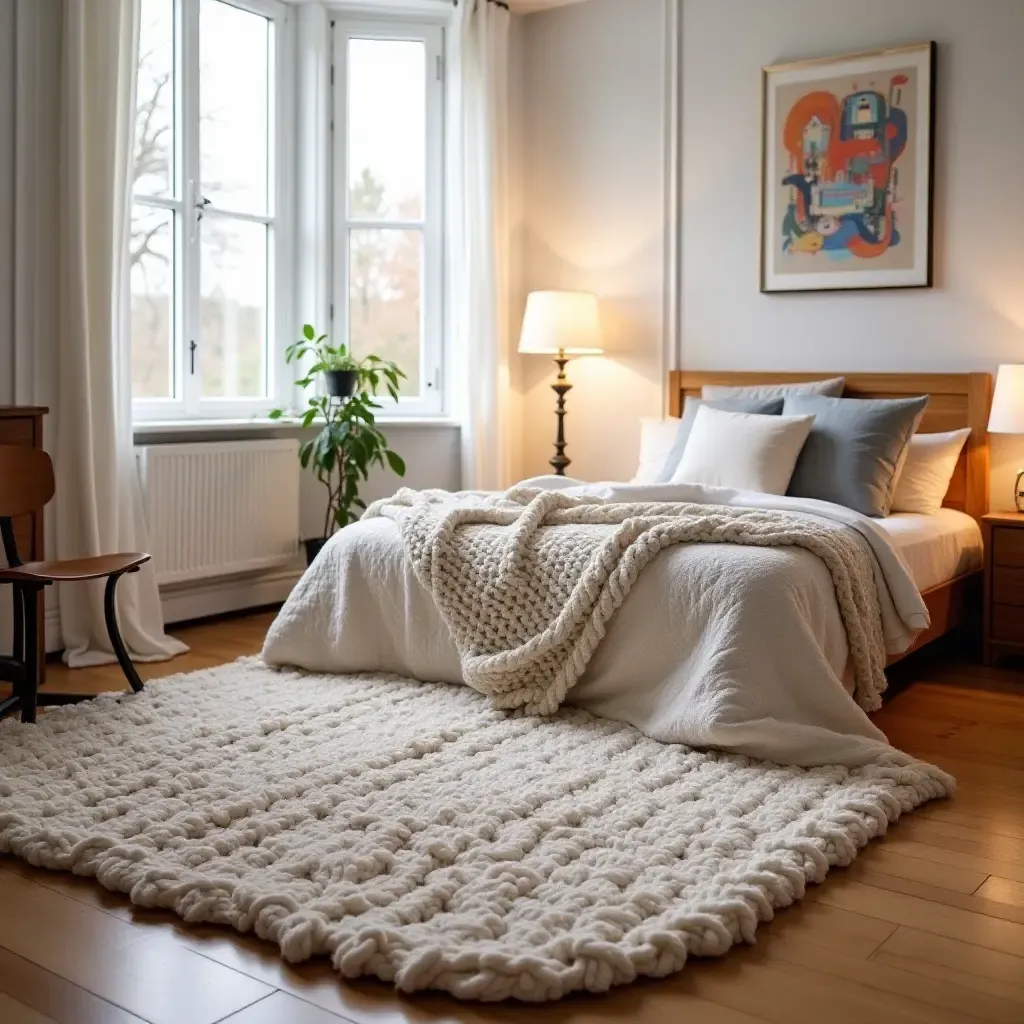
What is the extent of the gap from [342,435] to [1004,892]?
3228 mm

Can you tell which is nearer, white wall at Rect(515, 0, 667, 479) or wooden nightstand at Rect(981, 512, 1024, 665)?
wooden nightstand at Rect(981, 512, 1024, 665)

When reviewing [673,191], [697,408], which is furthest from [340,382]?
[673,191]

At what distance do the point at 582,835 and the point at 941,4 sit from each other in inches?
139

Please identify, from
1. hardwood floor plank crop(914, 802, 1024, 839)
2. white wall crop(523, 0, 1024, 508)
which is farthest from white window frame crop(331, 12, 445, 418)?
hardwood floor plank crop(914, 802, 1024, 839)

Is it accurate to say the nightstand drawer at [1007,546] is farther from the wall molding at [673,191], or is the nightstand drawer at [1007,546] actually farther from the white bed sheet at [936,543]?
the wall molding at [673,191]

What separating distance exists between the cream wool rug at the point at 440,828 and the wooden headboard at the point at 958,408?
6.27 ft

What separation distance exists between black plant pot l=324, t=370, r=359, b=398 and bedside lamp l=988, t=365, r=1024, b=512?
2.38 m

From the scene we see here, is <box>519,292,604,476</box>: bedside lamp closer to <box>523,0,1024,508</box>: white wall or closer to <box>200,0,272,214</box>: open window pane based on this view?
<box>523,0,1024,508</box>: white wall

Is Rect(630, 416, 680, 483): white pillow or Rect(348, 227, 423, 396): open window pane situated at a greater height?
Rect(348, 227, 423, 396): open window pane

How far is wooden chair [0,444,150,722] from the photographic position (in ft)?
10.8

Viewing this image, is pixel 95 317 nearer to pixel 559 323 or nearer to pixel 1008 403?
pixel 559 323

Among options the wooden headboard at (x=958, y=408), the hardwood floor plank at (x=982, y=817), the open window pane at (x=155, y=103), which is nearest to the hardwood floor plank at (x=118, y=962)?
the hardwood floor plank at (x=982, y=817)

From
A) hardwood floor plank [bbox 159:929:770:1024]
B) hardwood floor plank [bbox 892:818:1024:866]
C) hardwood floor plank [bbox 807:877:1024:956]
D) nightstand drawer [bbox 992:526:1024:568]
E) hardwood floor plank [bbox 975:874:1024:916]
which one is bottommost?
hardwood floor plank [bbox 159:929:770:1024]

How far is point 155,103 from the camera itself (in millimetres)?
4746
